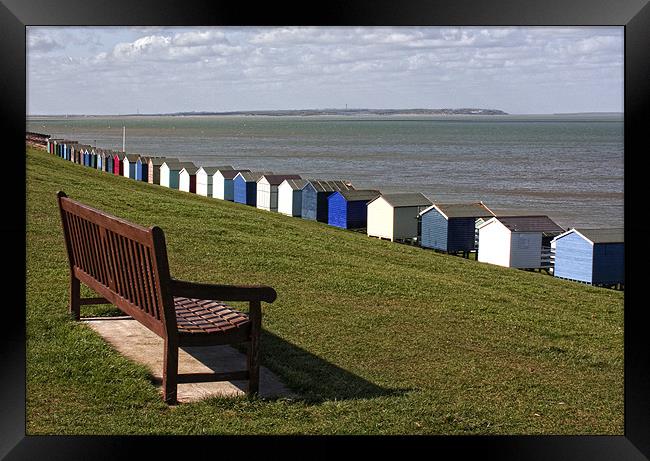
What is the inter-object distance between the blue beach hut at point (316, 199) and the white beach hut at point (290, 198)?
195 millimetres

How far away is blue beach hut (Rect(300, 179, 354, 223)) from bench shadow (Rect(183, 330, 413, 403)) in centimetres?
1478

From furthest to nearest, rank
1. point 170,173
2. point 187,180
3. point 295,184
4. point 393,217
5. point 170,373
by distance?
point 170,173 < point 187,180 < point 295,184 < point 393,217 < point 170,373

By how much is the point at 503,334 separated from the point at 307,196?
14533mm

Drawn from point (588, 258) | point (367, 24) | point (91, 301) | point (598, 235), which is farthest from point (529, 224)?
point (367, 24)

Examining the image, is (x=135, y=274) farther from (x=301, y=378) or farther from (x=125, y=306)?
(x=301, y=378)

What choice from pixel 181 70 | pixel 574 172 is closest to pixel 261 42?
pixel 181 70

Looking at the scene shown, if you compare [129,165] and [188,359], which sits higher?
[129,165]

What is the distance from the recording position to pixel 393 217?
18.7 m

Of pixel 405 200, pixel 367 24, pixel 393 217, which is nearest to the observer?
pixel 367 24

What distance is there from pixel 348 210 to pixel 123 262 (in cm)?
1536

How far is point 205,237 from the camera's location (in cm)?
980

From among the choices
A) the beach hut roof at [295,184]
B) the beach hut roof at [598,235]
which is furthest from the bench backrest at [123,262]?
the beach hut roof at [295,184]

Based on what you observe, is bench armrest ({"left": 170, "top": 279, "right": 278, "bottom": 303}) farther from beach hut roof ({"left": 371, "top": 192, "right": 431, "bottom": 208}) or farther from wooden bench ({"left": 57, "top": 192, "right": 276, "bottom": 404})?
beach hut roof ({"left": 371, "top": 192, "right": 431, "bottom": 208})
